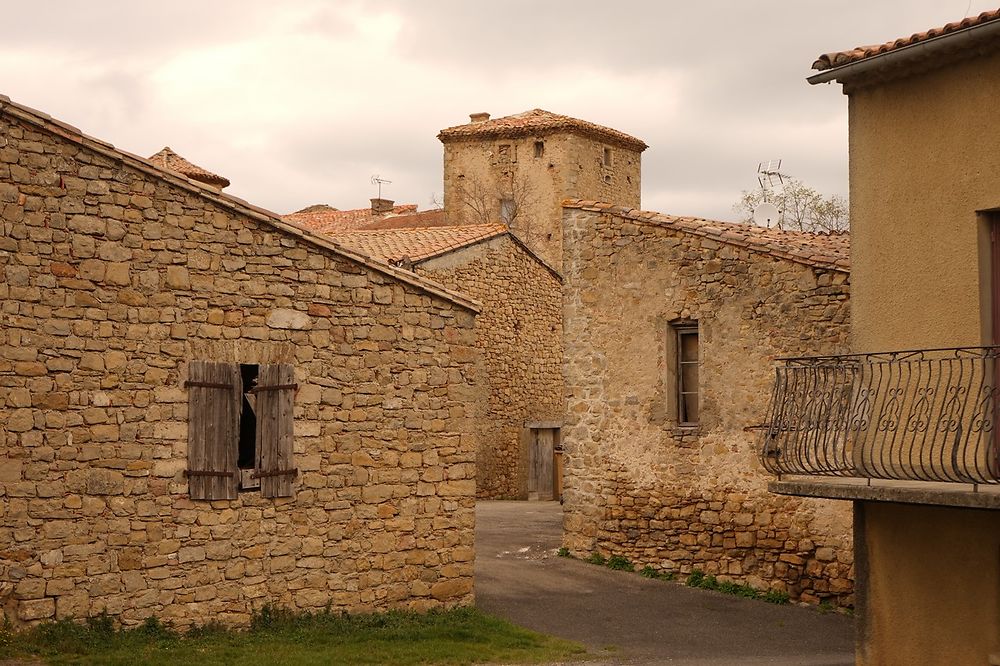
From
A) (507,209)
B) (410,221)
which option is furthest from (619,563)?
(410,221)

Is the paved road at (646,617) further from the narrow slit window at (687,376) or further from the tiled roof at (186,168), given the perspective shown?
the tiled roof at (186,168)

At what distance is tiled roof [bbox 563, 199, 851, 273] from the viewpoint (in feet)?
50.7

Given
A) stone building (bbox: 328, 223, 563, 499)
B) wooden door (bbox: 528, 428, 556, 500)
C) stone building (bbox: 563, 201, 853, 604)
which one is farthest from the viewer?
wooden door (bbox: 528, 428, 556, 500)

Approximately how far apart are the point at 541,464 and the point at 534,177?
1726cm

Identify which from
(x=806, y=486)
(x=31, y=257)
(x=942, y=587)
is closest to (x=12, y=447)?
(x=31, y=257)

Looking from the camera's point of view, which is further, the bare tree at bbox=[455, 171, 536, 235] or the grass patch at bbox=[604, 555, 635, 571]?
the bare tree at bbox=[455, 171, 536, 235]

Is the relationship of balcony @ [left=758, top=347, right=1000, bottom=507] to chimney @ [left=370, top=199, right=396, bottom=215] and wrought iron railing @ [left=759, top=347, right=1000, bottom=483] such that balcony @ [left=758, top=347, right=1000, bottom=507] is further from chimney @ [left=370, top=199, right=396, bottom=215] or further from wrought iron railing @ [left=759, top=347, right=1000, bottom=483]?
chimney @ [left=370, top=199, right=396, bottom=215]

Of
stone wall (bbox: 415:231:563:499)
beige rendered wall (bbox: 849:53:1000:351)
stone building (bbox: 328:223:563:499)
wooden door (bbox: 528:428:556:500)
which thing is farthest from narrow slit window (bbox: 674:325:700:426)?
wooden door (bbox: 528:428:556:500)

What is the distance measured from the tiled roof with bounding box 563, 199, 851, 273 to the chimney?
30.2 metres

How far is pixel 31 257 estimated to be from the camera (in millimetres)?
11477

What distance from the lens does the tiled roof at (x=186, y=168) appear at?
83.5 ft

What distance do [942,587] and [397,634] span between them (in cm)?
536

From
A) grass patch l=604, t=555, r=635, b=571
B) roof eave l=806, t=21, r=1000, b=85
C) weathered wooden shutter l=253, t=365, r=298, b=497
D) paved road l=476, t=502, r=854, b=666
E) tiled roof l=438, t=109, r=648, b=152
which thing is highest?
tiled roof l=438, t=109, r=648, b=152

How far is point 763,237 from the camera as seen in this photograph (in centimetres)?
1647
